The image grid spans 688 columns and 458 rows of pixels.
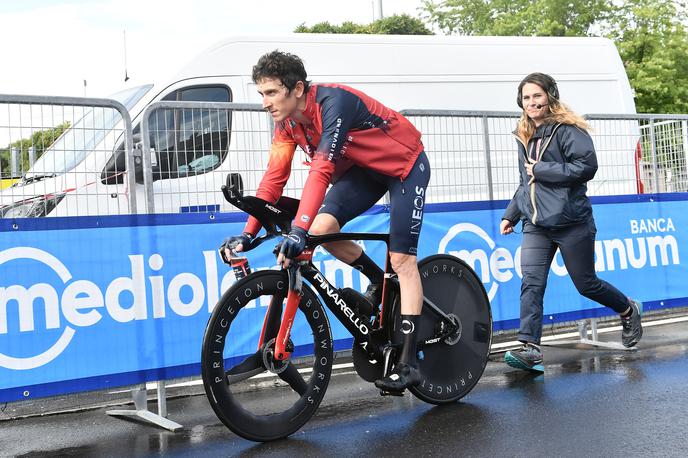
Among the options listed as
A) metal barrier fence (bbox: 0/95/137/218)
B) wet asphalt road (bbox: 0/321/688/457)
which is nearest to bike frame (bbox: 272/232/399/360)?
wet asphalt road (bbox: 0/321/688/457)

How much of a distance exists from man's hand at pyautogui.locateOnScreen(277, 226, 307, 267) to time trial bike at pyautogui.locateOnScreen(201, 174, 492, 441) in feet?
1.00

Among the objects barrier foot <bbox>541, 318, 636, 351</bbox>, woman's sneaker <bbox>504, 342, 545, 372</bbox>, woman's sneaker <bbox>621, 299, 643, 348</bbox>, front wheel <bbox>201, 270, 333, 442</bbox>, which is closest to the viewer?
front wheel <bbox>201, 270, 333, 442</bbox>

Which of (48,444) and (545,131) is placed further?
(545,131)

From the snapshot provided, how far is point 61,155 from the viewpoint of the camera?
5.81 meters

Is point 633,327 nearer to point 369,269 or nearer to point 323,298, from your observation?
point 369,269

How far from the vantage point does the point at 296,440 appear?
4.98 m

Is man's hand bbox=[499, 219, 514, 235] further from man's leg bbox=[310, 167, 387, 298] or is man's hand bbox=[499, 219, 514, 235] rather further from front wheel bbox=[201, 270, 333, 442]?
front wheel bbox=[201, 270, 333, 442]

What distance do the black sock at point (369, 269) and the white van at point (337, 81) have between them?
5.63ft

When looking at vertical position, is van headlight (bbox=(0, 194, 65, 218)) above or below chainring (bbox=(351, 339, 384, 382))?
above

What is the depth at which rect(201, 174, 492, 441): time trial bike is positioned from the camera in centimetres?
476

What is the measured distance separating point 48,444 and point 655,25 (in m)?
31.8

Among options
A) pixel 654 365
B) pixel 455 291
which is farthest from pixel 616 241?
pixel 455 291

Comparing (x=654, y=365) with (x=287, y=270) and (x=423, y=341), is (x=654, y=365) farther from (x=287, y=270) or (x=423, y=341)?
(x=287, y=270)

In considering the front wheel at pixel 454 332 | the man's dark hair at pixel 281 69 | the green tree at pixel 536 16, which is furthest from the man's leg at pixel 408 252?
the green tree at pixel 536 16
